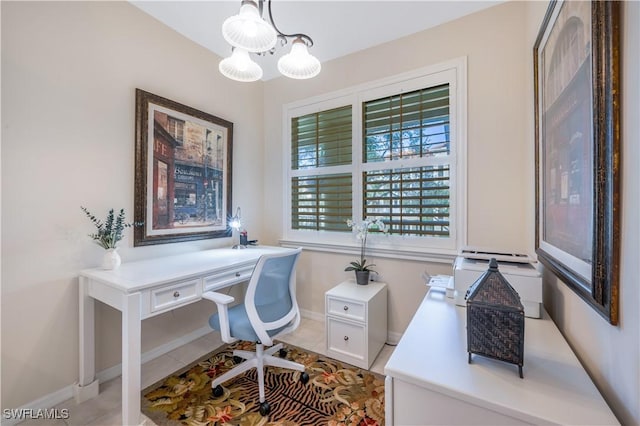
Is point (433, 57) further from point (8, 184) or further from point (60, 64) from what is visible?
point (8, 184)

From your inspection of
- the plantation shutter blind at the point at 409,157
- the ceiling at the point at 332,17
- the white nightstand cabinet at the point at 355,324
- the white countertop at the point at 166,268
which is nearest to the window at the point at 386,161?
the plantation shutter blind at the point at 409,157

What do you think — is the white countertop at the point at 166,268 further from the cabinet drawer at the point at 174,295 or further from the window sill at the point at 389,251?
the window sill at the point at 389,251

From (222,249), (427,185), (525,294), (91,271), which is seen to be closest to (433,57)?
(427,185)

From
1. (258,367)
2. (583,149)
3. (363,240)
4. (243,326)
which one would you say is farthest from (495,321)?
(363,240)

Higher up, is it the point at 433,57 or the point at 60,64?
the point at 433,57

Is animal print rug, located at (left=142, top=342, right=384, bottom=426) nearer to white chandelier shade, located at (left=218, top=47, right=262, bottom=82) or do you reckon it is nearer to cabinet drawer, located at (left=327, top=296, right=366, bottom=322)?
cabinet drawer, located at (left=327, top=296, right=366, bottom=322)

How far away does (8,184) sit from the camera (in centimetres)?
139

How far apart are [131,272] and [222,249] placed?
917 millimetres

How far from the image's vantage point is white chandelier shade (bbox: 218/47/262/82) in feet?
5.30

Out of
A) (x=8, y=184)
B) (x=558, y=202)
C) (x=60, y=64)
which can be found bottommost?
(x=558, y=202)

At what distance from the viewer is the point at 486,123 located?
1911mm

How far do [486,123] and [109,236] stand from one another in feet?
9.05

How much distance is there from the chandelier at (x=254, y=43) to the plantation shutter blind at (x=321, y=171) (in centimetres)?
98

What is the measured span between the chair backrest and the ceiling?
1.84 m
